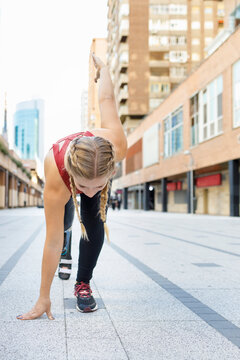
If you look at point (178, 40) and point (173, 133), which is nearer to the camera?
point (173, 133)

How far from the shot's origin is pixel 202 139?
1105 inches

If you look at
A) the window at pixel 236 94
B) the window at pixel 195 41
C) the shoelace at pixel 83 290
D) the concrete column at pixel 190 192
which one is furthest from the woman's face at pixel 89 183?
the window at pixel 195 41

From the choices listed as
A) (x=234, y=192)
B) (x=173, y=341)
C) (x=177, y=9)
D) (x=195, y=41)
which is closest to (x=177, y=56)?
(x=195, y=41)

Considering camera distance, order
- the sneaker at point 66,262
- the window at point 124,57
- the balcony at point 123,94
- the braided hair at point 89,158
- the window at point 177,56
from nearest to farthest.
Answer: the braided hair at point 89,158 → the sneaker at point 66,262 → the window at point 177,56 → the balcony at point 123,94 → the window at point 124,57

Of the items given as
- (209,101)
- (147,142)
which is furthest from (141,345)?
(147,142)

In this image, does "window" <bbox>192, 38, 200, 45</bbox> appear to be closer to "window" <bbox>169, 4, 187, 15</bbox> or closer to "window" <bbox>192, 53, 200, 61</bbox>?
"window" <bbox>192, 53, 200, 61</bbox>

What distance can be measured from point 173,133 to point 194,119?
5.81 meters

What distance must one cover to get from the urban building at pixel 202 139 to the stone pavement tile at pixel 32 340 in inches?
804

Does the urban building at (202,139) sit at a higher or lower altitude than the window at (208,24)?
lower

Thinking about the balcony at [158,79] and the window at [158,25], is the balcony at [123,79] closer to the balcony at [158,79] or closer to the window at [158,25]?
the balcony at [158,79]

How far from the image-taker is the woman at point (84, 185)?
2.29m

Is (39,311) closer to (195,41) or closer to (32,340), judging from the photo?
(32,340)

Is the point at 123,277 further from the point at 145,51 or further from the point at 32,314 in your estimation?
the point at 145,51

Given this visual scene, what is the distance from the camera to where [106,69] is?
10.3 ft
